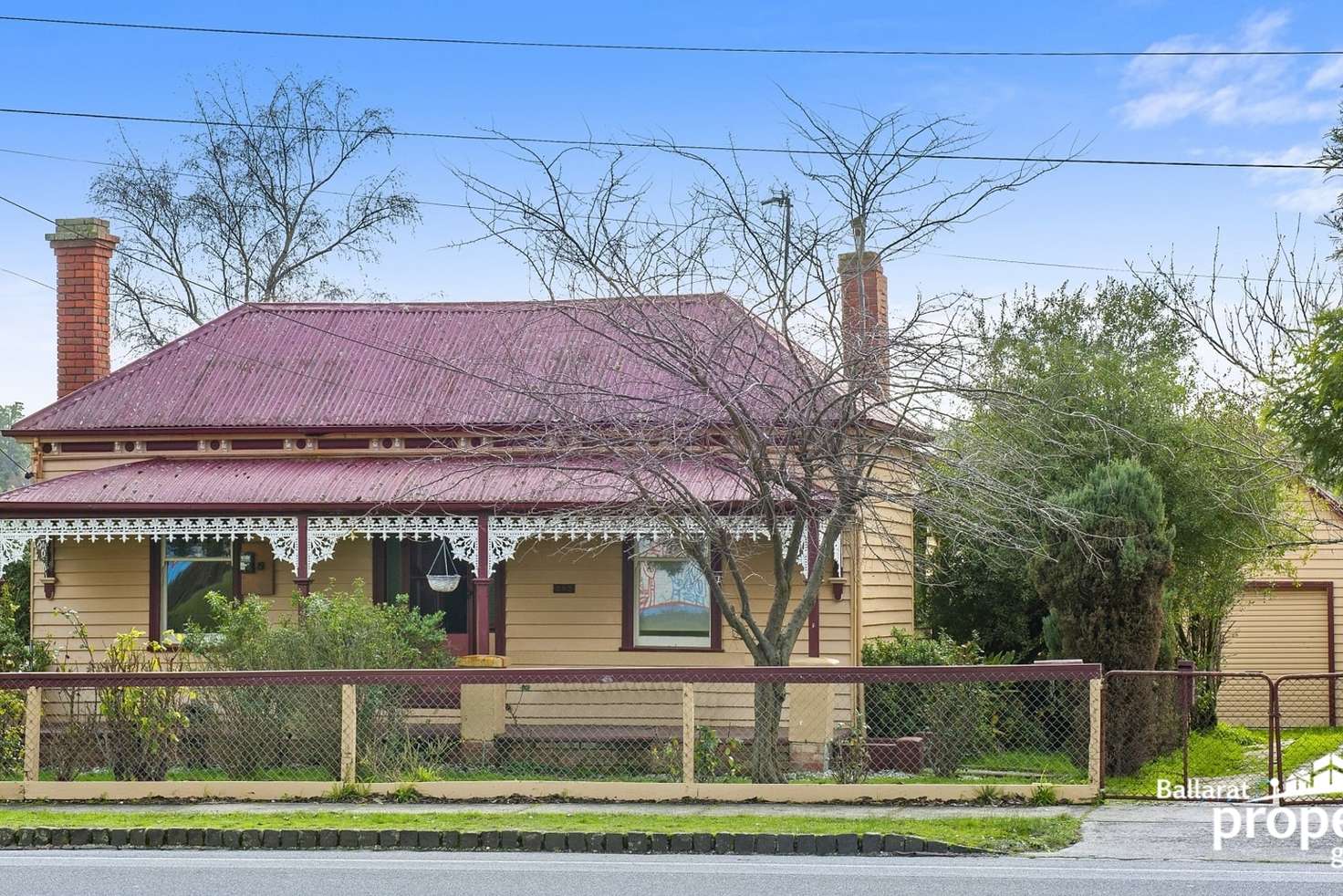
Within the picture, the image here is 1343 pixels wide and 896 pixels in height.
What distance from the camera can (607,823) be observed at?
12422 mm

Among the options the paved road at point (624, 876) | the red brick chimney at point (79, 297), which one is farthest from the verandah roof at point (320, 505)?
the paved road at point (624, 876)

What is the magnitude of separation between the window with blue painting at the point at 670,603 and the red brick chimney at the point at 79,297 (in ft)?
29.9

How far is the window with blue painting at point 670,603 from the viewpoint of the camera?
20391mm

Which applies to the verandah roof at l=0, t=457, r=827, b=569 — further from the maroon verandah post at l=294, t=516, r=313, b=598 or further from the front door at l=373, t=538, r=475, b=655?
the front door at l=373, t=538, r=475, b=655

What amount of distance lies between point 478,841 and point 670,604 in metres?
8.76

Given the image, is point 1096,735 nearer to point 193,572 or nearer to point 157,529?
point 157,529

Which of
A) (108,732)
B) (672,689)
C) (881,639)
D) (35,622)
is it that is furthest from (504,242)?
(35,622)

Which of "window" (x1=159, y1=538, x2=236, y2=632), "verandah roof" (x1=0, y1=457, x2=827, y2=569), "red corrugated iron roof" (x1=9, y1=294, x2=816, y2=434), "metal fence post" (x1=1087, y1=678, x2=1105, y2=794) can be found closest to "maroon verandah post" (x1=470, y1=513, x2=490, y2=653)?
"verandah roof" (x1=0, y1=457, x2=827, y2=569)

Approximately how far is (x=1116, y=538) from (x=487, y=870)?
319 inches

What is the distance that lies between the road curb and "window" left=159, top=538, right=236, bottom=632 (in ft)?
30.5

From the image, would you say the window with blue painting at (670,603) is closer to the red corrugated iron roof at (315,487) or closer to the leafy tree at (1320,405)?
the red corrugated iron roof at (315,487)

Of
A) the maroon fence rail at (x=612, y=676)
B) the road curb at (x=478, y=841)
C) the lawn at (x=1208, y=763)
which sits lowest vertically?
the lawn at (x=1208, y=763)

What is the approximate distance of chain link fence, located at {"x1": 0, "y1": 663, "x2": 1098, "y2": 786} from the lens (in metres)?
14.0

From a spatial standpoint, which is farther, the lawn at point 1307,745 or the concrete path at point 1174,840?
the lawn at point 1307,745
